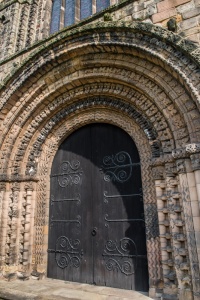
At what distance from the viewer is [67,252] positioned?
13.5ft

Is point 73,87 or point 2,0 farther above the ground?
point 2,0

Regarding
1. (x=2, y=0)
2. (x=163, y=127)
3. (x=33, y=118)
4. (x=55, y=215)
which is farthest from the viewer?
(x=2, y=0)

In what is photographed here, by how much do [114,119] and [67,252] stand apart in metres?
2.57

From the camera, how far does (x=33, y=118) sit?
4.74m

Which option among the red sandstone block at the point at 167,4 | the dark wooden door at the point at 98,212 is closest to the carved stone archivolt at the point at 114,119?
the dark wooden door at the point at 98,212

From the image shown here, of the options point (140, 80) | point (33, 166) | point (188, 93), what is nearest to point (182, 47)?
point (188, 93)

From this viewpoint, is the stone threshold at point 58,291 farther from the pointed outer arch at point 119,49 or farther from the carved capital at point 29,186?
the pointed outer arch at point 119,49

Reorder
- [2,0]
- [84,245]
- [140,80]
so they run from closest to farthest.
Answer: [140,80] → [84,245] → [2,0]

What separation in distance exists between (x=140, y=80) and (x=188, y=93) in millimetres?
884

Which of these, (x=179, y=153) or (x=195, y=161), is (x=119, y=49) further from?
(x=195, y=161)

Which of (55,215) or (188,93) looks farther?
(55,215)

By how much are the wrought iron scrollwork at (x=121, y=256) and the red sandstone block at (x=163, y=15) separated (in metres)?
3.49

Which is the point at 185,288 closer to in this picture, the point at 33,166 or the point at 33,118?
the point at 33,166

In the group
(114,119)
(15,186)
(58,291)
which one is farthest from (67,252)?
(114,119)
